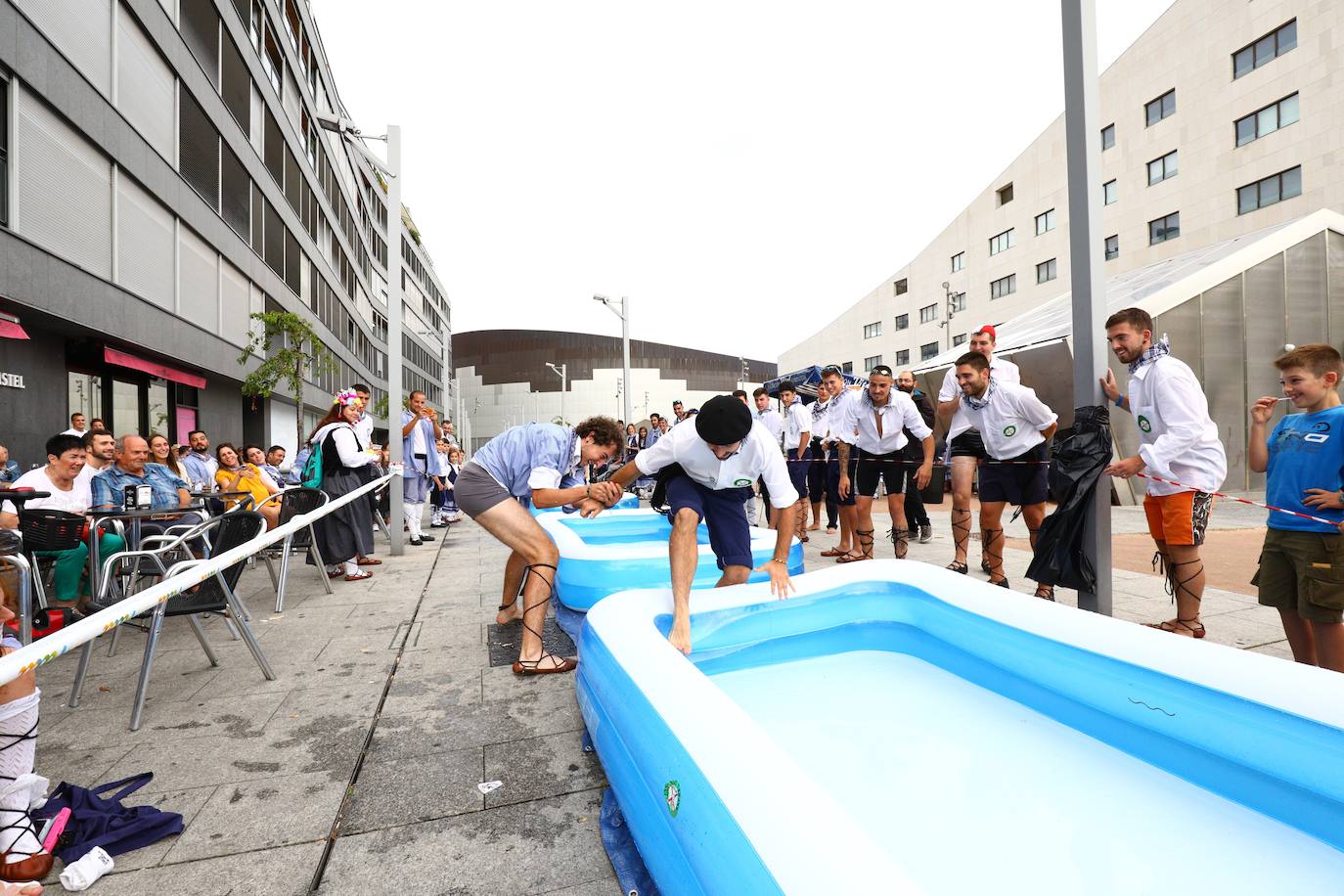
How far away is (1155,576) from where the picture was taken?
17.5 ft

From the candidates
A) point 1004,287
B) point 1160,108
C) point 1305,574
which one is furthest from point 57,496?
point 1004,287

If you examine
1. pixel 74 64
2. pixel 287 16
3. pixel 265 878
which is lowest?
pixel 265 878

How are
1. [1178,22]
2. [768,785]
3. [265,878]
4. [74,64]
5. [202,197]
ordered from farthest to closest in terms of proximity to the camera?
[1178,22]
[202,197]
[74,64]
[265,878]
[768,785]

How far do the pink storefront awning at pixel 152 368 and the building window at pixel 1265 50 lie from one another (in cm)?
3373

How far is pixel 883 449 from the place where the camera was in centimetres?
628

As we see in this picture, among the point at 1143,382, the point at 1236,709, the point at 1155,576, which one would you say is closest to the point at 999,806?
the point at 1236,709

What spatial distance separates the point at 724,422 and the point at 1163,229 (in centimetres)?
3064

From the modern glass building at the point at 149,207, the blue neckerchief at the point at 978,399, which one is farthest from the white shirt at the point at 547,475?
the modern glass building at the point at 149,207

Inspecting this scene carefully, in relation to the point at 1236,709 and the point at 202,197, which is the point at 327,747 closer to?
the point at 1236,709

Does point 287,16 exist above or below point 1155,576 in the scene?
above

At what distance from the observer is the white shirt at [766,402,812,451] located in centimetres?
815

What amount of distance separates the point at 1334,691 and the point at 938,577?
1.70 metres

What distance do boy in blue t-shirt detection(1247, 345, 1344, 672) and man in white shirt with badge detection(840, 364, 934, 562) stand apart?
3.07 m

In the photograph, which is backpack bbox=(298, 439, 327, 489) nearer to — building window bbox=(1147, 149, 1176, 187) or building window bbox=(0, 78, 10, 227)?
building window bbox=(0, 78, 10, 227)
